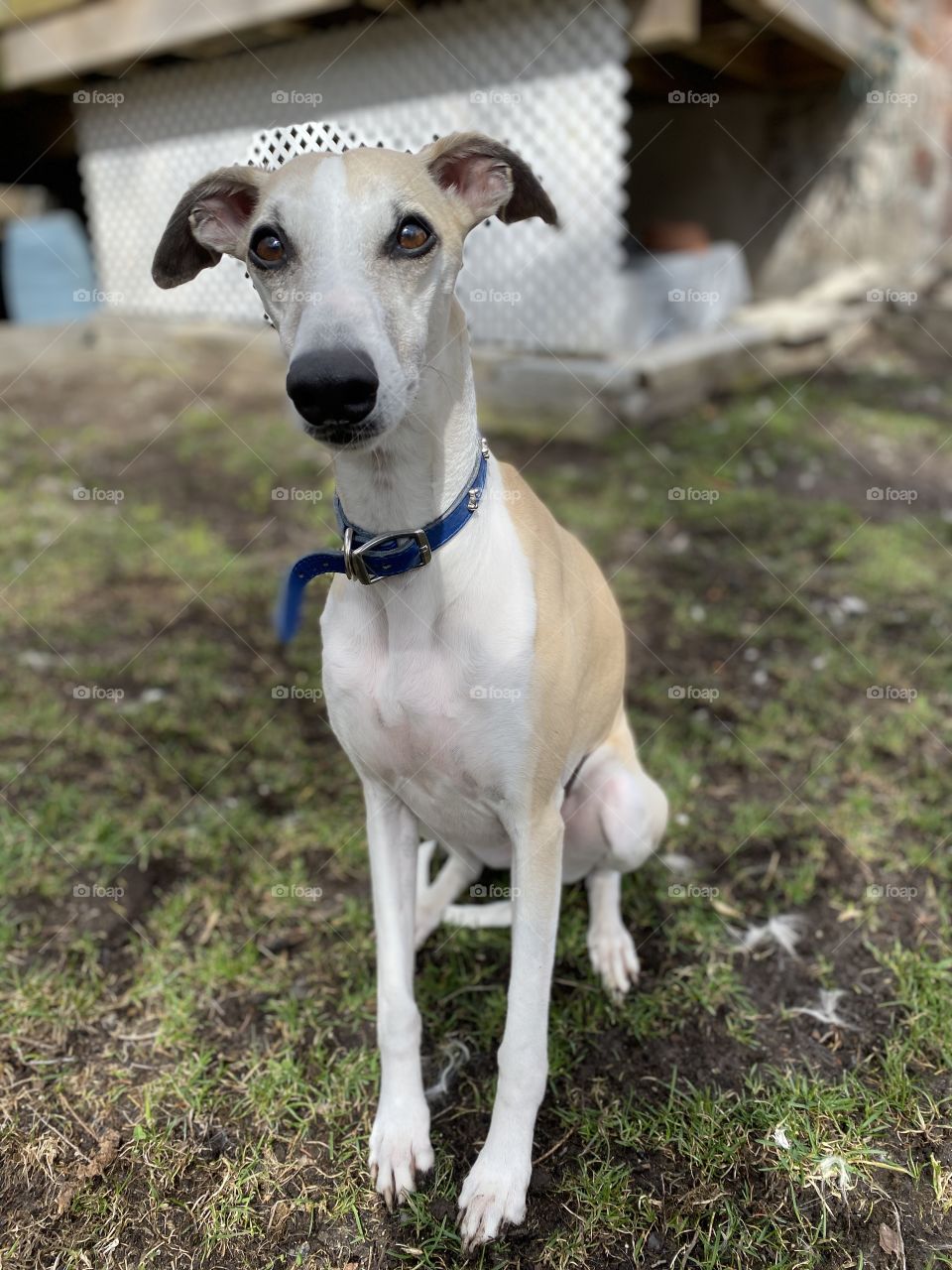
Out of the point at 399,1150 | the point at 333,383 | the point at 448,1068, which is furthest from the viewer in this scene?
the point at 448,1068

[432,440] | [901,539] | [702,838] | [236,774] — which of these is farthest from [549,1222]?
[901,539]

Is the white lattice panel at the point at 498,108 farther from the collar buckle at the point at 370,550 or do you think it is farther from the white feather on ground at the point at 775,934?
the collar buckle at the point at 370,550

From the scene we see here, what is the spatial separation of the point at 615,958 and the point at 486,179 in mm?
2042

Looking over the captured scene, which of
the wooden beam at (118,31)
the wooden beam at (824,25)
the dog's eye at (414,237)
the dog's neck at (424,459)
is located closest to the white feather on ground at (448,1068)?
the dog's neck at (424,459)

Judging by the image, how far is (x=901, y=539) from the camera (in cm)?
525

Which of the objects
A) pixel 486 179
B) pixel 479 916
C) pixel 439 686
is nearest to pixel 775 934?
pixel 479 916

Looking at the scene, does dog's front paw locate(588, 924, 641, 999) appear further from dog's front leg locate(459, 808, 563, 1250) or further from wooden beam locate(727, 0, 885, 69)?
wooden beam locate(727, 0, 885, 69)

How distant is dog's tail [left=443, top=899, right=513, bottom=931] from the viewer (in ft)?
9.03

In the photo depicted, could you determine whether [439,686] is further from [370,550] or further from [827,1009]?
[827,1009]

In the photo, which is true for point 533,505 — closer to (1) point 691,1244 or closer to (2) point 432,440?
(2) point 432,440

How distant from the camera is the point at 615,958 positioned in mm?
2584

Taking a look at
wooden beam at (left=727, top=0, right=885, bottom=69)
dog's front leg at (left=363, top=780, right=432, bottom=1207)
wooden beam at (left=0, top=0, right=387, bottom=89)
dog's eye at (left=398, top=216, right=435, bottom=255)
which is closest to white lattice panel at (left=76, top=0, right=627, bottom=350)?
wooden beam at (left=0, top=0, right=387, bottom=89)

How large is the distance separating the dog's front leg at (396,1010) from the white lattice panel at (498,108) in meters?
5.67

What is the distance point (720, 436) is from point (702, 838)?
4.35m
